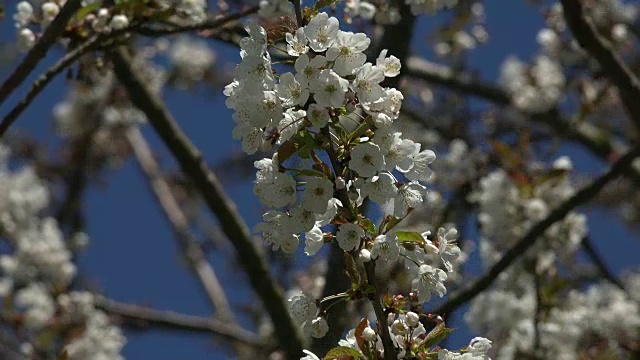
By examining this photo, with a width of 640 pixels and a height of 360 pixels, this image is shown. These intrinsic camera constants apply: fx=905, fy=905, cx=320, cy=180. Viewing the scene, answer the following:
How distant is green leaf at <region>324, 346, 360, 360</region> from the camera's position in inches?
66.3

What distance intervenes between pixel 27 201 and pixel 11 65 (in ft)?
4.78

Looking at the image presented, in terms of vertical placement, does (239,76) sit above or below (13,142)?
above

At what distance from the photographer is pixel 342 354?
1.69 meters

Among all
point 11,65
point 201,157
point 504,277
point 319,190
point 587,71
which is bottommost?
point 11,65

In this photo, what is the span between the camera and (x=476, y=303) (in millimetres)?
4824

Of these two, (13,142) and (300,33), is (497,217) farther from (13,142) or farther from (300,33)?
(13,142)

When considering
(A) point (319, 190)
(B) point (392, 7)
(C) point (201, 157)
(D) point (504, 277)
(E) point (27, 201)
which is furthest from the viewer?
(E) point (27, 201)

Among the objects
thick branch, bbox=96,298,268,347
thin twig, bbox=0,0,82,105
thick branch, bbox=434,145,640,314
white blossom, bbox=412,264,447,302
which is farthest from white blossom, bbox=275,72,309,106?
thick branch, bbox=96,298,268,347

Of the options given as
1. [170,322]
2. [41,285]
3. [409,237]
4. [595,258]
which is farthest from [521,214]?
[41,285]

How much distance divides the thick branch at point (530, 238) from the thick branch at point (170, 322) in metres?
2.23

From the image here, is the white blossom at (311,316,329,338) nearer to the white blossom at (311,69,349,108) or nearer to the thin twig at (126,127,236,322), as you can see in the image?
the white blossom at (311,69,349,108)

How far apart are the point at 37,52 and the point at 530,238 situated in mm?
1812

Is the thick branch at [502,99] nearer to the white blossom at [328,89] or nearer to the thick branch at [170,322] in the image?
the thick branch at [170,322]

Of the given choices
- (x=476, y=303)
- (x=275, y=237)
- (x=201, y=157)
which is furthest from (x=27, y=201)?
(x=275, y=237)
